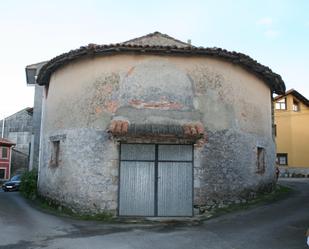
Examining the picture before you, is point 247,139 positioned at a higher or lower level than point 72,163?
higher

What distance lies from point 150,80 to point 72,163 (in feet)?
12.4

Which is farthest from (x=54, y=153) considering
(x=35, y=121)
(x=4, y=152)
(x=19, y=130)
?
(x=19, y=130)

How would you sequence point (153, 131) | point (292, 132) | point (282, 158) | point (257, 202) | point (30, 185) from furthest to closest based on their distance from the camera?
point (282, 158) < point (292, 132) < point (30, 185) < point (257, 202) < point (153, 131)

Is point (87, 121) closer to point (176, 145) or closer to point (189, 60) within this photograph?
point (176, 145)

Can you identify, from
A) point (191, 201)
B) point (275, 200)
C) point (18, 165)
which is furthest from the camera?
point (18, 165)

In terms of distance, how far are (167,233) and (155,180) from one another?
2567mm

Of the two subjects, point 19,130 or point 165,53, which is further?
point 19,130

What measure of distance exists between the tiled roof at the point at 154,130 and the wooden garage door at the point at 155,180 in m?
0.56

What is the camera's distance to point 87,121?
40.1 feet

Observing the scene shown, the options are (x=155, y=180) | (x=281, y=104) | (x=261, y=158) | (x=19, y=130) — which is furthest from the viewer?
(x=19, y=130)

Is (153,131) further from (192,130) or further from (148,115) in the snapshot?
(192,130)

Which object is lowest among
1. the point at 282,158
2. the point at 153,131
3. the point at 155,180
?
the point at 155,180

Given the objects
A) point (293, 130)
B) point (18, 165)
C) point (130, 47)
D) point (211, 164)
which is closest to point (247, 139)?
point (211, 164)

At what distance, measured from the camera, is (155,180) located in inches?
456
